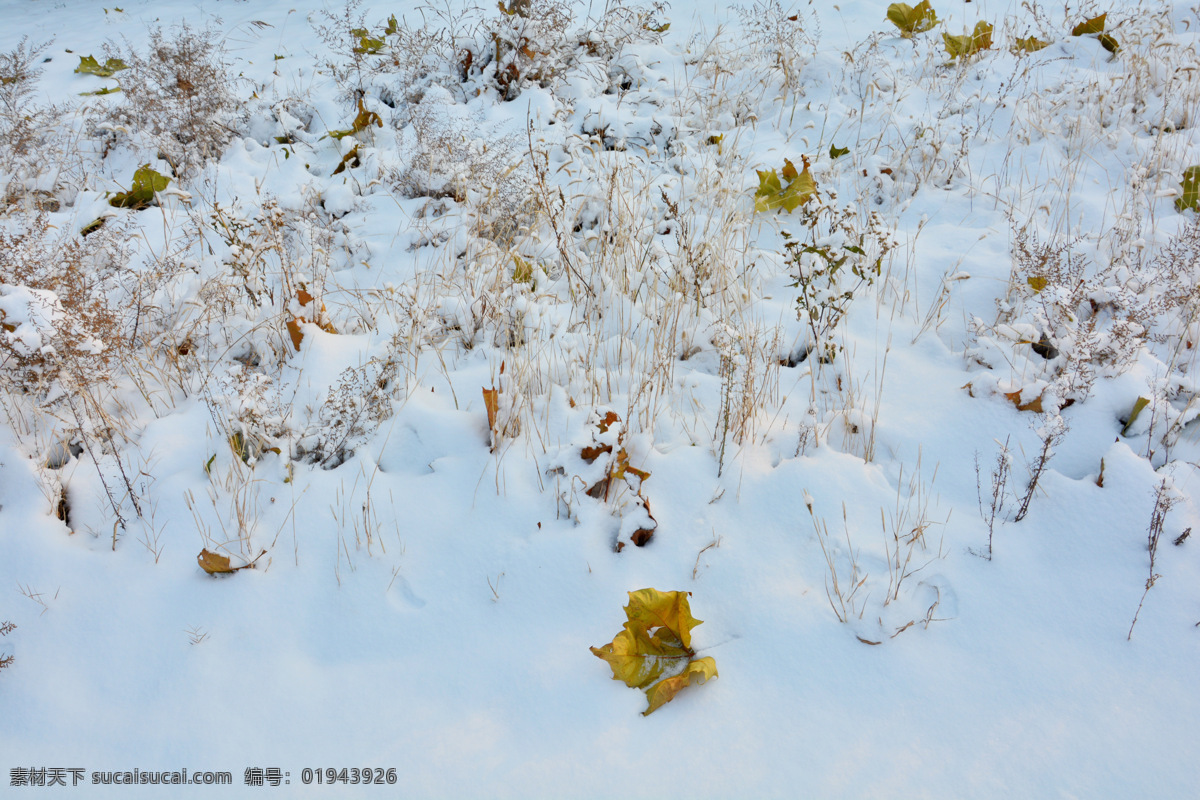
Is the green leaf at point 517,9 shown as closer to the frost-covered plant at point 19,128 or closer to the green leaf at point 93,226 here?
the green leaf at point 93,226

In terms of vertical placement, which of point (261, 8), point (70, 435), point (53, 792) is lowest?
point (53, 792)

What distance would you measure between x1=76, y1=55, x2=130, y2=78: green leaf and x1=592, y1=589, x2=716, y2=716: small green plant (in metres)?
5.59

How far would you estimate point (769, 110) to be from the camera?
430 centimetres

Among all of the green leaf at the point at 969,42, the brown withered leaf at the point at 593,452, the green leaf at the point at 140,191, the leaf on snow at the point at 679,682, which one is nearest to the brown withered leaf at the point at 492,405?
the brown withered leaf at the point at 593,452

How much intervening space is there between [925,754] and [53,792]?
6.56ft

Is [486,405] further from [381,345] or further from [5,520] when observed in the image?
[5,520]

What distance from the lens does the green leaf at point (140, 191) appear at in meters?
3.42

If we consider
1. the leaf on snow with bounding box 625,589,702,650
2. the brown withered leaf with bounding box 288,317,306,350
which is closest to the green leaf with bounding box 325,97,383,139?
the brown withered leaf with bounding box 288,317,306,350

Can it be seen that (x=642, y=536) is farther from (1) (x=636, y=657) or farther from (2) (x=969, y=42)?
(2) (x=969, y=42)

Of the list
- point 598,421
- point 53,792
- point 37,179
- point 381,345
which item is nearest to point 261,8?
point 37,179

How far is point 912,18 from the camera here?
4.65m

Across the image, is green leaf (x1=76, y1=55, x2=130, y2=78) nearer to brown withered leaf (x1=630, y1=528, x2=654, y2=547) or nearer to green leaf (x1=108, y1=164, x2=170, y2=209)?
green leaf (x1=108, y1=164, x2=170, y2=209)

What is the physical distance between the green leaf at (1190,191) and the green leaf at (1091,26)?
6.27ft

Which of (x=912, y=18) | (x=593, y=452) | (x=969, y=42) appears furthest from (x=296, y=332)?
(x=912, y=18)
